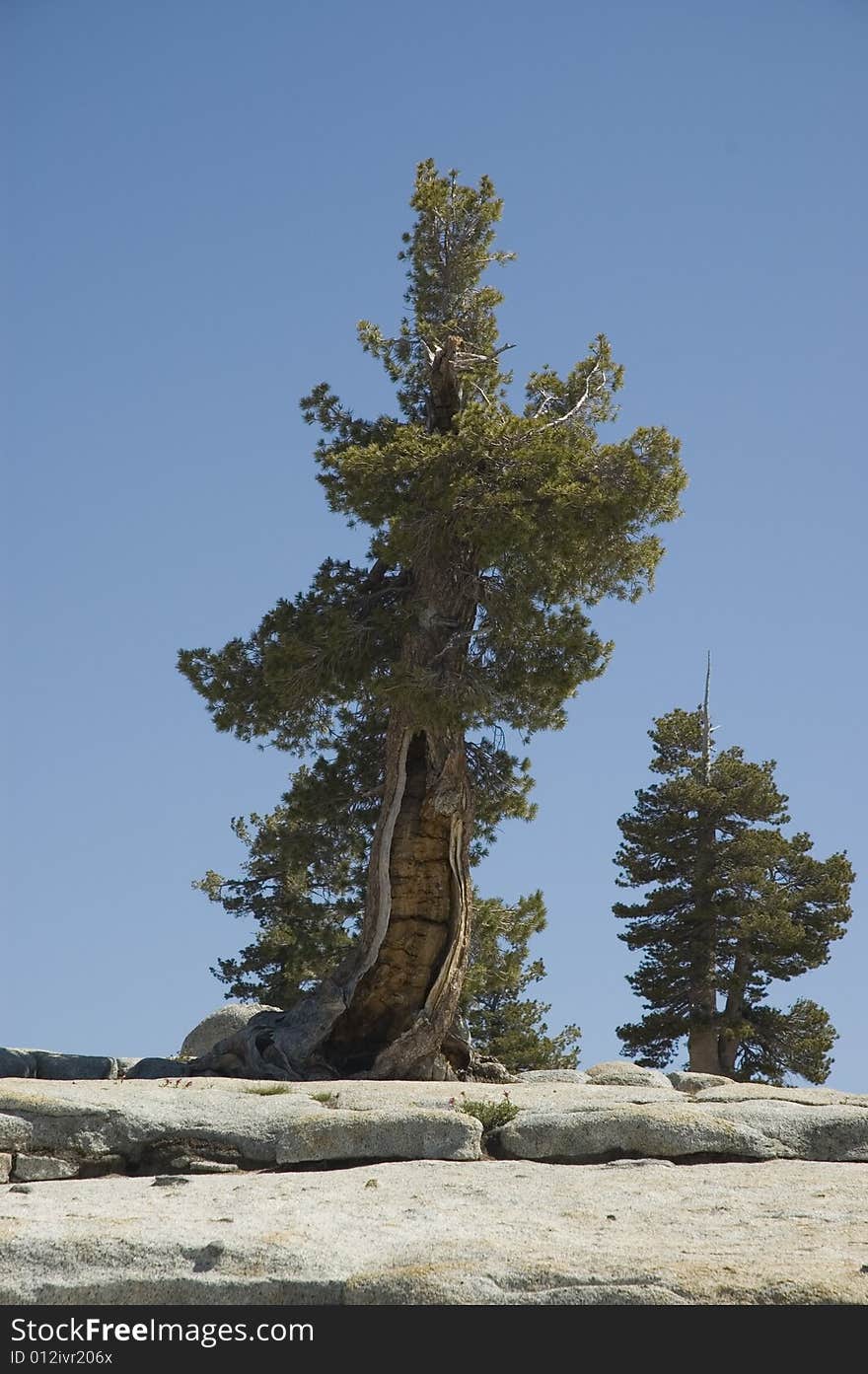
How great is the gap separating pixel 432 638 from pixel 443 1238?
40.5 feet

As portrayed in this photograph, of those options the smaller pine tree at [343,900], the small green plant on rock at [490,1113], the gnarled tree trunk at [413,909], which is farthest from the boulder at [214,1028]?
the small green plant on rock at [490,1113]

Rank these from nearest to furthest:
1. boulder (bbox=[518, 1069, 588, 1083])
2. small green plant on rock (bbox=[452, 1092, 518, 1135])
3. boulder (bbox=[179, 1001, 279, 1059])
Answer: small green plant on rock (bbox=[452, 1092, 518, 1135]), boulder (bbox=[518, 1069, 588, 1083]), boulder (bbox=[179, 1001, 279, 1059])

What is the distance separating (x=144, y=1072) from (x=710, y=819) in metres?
22.3

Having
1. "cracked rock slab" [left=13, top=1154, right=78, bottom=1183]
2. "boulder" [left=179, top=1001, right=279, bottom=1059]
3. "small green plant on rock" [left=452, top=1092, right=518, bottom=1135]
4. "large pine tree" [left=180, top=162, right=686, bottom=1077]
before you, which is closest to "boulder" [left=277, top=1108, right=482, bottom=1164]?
"small green plant on rock" [left=452, top=1092, right=518, bottom=1135]

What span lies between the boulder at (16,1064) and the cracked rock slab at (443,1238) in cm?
677

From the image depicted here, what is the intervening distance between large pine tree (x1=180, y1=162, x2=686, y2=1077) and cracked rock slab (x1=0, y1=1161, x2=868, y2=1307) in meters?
7.62

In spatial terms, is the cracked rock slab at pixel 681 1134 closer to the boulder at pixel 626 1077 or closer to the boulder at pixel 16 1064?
the boulder at pixel 626 1077

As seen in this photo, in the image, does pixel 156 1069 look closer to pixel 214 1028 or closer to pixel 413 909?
pixel 413 909

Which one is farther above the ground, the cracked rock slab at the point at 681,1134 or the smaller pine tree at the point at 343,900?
the smaller pine tree at the point at 343,900

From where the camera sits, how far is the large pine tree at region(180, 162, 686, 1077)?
19.5 meters

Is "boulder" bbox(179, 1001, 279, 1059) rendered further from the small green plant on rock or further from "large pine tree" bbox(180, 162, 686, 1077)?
the small green plant on rock

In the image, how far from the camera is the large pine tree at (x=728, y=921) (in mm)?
35469

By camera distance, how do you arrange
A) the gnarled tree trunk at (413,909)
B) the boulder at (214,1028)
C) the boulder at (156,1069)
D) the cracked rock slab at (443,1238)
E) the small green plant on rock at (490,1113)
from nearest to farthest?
the cracked rock slab at (443,1238) < the small green plant on rock at (490,1113) < the boulder at (156,1069) < the gnarled tree trunk at (413,909) < the boulder at (214,1028)
